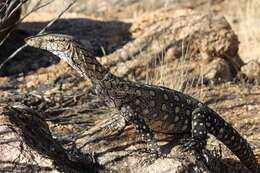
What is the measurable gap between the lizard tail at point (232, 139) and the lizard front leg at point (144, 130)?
2.75 feet

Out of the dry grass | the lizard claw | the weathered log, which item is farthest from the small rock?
the weathered log

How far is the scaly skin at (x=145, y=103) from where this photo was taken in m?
6.11

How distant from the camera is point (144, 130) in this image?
626cm

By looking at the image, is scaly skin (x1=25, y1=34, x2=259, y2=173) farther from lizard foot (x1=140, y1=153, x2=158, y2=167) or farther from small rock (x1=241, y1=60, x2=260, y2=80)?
small rock (x1=241, y1=60, x2=260, y2=80)

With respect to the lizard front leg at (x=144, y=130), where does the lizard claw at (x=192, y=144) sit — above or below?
below

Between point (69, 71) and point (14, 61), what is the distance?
3.22ft

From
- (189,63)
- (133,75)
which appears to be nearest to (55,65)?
(133,75)

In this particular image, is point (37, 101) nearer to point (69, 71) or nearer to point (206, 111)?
point (69, 71)

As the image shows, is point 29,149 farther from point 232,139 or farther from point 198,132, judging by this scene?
point 232,139

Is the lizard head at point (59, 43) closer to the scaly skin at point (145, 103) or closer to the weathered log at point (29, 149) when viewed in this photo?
the scaly skin at point (145, 103)

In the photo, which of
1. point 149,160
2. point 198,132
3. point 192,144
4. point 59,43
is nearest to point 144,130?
point 149,160

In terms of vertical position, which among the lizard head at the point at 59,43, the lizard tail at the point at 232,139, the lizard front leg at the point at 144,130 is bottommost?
the lizard tail at the point at 232,139

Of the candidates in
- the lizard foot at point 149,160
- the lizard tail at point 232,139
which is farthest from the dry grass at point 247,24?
the lizard foot at point 149,160

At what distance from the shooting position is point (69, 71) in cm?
1015
